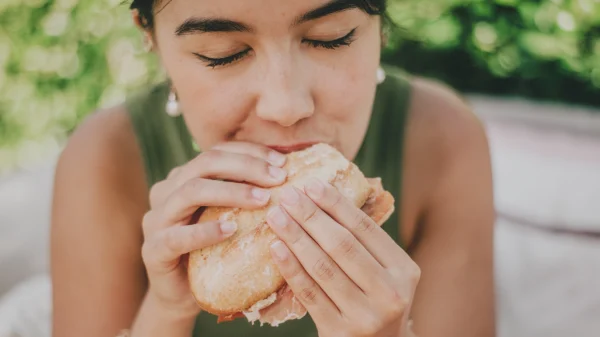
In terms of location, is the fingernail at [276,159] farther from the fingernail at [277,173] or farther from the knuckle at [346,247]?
the knuckle at [346,247]

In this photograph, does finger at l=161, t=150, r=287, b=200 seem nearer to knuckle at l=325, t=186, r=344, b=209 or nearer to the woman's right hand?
the woman's right hand

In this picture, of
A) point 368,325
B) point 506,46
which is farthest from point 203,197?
point 506,46

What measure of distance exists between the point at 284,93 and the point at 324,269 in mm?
377

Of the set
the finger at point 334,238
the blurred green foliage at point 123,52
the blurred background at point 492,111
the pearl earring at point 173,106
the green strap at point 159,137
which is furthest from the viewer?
the blurred green foliage at point 123,52

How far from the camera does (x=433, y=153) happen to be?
1.99m

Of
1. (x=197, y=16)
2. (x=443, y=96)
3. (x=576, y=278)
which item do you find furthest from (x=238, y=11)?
(x=576, y=278)

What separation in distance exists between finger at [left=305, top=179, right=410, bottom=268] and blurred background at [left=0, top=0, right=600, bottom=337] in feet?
5.21

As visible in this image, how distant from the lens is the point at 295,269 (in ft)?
3.91

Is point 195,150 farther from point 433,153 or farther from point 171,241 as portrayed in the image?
point 433,153

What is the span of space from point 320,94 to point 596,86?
119 inches

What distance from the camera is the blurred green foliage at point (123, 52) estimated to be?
3.48m

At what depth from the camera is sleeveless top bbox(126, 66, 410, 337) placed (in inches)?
74.9

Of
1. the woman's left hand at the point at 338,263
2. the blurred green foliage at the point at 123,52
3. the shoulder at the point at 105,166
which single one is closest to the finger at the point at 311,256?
the woman's left hand at the point at 338,263

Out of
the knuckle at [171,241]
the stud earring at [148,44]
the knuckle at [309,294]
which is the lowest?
the knuckle at [309,294]
